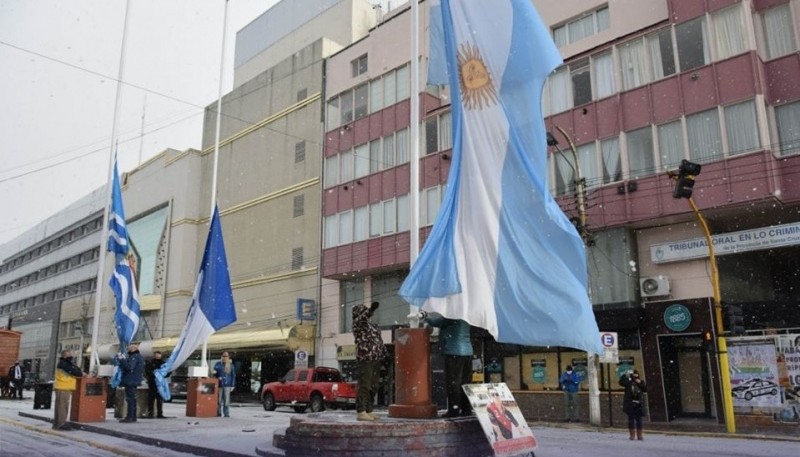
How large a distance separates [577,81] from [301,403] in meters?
16.5

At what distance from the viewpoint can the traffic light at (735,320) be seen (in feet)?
53.2

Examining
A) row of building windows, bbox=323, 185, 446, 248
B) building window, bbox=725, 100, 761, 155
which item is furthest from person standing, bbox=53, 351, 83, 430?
building window, bbox=725, 100, 761, 155

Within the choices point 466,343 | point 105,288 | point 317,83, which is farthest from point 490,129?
point 105,288

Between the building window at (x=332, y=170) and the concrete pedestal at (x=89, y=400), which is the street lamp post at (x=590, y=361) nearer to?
the concrete pedestal at (x=89, y=400)

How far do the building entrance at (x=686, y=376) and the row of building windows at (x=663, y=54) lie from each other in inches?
347

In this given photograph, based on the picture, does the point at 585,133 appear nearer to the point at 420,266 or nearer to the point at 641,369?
the point at 641,369

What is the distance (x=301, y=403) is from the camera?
26.5 m

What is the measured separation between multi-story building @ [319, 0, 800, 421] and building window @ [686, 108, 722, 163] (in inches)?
1.6

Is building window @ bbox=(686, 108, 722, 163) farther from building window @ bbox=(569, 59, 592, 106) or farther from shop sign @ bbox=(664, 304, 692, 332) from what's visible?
shop sign @ bbox=(664, 304, 692, 332)

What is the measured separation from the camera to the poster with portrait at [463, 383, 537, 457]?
7516mm

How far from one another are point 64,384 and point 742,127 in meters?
19.5

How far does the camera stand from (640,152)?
22.2 m

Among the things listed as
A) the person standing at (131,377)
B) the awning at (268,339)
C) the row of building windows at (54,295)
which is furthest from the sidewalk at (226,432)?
the row of building windows at (54,295)

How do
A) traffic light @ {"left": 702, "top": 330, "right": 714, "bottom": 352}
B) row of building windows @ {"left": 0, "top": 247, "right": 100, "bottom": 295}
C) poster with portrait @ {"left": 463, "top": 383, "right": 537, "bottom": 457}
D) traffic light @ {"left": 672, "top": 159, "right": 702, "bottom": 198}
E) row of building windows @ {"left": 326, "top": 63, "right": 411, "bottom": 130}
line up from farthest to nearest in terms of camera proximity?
1. row of building windows @ {"left": 0, "top": 247, "right": 100, "bottom": 295}
2. row of building windows @ {"left": 326, "top": 63, "right": 411, "bottom": 130}
3. traffic light @ {"left": 702, "top": 330, "right": 714, "bottom": 352}
4. traffic light @ {"left": 672, "top": 159, "right": 702, "bottom": 198}
5. poster with portrait @ {"left": 463, "top": 383, "right": 537, "bottom": 457}
